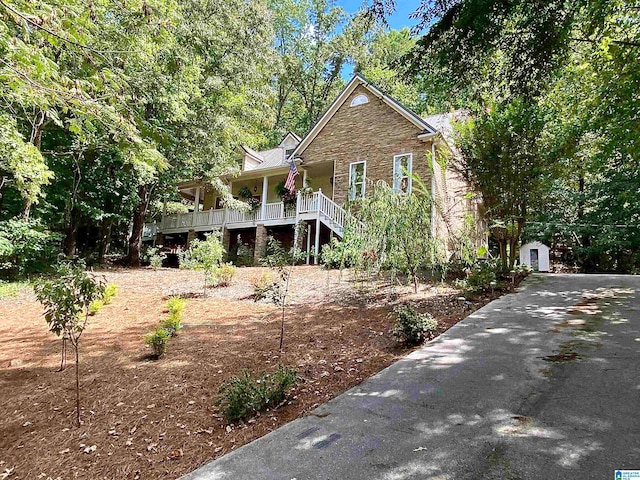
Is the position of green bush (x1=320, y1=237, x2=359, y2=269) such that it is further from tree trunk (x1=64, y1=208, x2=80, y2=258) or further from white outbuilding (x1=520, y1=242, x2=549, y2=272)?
white outbuilding (x1=520, y1=242, x2=549, y2=272)

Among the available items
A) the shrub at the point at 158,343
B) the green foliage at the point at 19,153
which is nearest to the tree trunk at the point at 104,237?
the green foliage at the point at 19,153

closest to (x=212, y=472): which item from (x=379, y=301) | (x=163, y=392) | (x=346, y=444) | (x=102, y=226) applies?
(x=346, y=444)

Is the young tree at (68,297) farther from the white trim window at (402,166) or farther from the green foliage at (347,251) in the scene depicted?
the white trim window at (402,166)

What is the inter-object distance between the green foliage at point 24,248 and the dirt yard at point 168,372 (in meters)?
2.38

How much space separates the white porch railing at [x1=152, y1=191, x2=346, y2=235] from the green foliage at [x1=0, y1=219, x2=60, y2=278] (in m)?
6.98

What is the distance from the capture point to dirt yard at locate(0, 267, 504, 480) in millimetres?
3004

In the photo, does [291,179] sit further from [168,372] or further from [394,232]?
[168,372]

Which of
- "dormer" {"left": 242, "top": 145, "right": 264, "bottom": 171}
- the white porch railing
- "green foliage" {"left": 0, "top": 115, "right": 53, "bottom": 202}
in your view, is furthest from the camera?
"dormer" {"left": 242, "top": 145, "right": 264, "bottom": 171}

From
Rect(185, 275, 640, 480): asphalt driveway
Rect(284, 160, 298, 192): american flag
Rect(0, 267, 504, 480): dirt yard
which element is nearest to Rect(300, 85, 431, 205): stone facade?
Rect(284, 160, 298, 192): american flag

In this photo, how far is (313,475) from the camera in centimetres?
236

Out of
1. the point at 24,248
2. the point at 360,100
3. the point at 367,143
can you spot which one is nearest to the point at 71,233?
the point at 24,248

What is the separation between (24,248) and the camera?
34.3ft

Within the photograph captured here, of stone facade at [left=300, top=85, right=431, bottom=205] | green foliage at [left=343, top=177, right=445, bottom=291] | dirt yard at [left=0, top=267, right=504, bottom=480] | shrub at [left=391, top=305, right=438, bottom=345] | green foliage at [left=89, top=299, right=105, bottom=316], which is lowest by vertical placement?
dirt yard at [left=0, top=267, right=504, bottom=480]

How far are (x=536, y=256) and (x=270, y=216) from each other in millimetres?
13828
